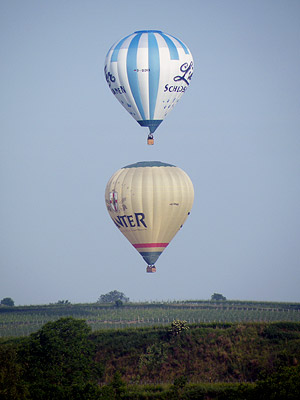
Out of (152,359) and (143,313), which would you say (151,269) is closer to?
(143,313)

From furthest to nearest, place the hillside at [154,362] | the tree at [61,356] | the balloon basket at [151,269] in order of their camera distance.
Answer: the balloon basket at [151,269], the tree at [61,356], the hillside at [154,362]

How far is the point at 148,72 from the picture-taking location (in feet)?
416

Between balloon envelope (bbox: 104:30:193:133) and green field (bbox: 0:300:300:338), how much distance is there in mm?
23364

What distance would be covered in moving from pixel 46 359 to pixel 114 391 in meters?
10.1

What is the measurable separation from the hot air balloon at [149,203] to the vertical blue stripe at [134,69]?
7.35 m

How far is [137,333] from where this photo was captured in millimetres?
121625

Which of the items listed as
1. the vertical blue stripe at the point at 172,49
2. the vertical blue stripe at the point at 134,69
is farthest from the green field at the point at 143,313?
the vertical blue stripe at the point at 172,49

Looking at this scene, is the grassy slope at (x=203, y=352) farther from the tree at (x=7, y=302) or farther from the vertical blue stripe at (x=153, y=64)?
the tree at (x=7, y=302)

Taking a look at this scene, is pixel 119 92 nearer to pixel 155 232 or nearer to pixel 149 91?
pixel 149 91

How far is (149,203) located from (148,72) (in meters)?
14.5

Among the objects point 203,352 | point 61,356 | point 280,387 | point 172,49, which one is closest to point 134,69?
point 172,49

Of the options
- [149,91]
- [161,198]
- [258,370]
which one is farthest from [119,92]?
[258,370]

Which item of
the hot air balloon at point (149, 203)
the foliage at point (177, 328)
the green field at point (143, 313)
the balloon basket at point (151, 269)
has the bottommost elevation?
the foliage at point (177, 328)

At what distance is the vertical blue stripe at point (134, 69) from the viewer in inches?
4980
